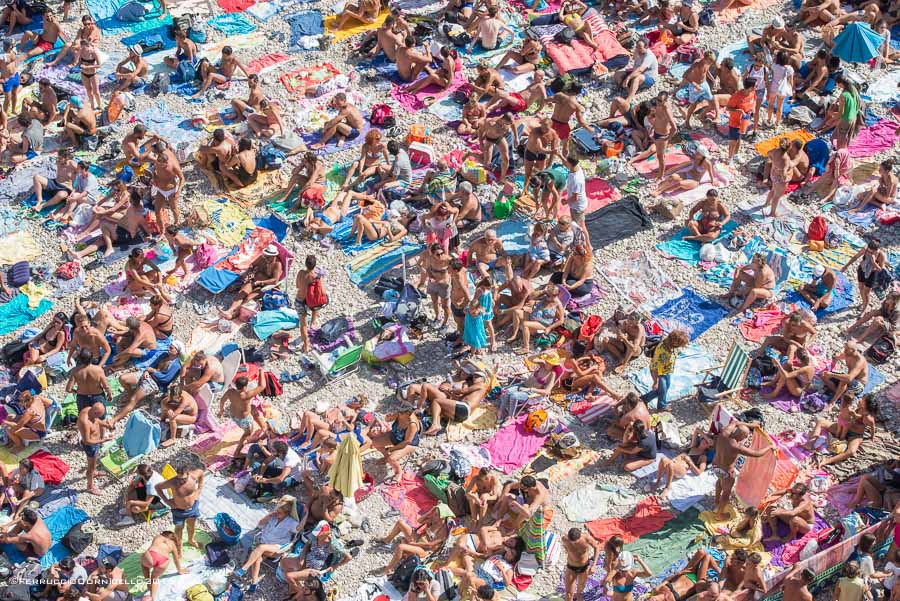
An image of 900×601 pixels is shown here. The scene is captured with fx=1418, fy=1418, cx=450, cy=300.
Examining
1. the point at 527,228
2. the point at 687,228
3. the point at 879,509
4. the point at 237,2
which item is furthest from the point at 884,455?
the point at 237,2

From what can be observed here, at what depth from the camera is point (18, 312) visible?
21906mm

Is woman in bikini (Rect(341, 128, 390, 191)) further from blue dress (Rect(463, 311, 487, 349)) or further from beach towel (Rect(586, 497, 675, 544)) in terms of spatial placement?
beach towel (Rect(586, 497, 675, 544))

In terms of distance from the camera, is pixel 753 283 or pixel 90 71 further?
pixel 90 71

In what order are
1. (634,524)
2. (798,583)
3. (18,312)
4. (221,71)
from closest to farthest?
1. (798,583)
2. (634,524)
3. (18,312)
4. (221,71)

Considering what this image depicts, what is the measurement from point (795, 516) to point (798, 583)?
128 centimetres

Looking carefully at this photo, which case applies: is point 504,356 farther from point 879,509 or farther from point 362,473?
point 879,509

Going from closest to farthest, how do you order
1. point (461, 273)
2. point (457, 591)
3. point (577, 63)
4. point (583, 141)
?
point (457, 591) < point (461, 273) < point (583, 141) < point (577, 63)

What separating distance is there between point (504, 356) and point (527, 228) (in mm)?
3122

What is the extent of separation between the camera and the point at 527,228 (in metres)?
23.3

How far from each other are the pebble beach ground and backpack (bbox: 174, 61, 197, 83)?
533 millimetres

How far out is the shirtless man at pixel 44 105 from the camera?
→ 25.6 meters

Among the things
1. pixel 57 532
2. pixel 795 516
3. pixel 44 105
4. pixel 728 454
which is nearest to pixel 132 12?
pixel 44 105

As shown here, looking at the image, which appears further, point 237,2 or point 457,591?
point 237,2

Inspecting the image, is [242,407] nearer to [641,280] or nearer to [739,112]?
[641,280]
